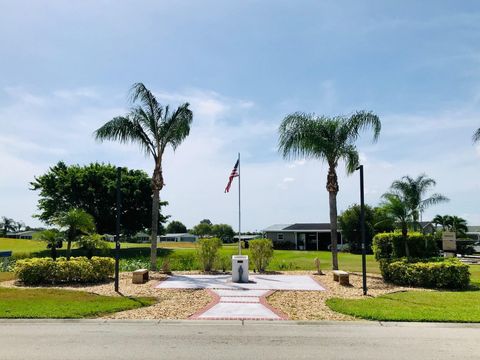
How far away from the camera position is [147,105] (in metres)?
21.3

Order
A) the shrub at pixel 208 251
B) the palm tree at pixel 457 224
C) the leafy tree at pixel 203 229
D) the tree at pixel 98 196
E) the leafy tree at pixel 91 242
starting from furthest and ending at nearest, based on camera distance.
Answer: the leafy tree at pixel 203 229 < the palm tree at pixel 457 224 < the tree at pixel 98 196 < the shrub at pixel 208 251 < the leafy tree at pixel 91 242

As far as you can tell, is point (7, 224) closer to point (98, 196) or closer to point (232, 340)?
point (98, 196)

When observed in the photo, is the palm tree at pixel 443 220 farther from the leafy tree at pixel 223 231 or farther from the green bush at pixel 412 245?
the leafy tree at pixel 223 231

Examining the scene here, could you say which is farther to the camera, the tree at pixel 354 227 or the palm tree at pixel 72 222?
the tree at pixel 354 227

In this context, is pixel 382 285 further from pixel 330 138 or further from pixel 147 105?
pixel 147 105

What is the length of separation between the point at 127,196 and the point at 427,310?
1451 inches

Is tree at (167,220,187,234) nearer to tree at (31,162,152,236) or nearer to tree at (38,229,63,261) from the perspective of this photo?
tree at (31,162,152,236)

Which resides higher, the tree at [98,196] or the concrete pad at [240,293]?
the tree at [98,196]

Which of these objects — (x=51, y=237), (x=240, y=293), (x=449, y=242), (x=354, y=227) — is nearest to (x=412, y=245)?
(x=449, y=242)

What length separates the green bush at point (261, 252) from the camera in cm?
2142

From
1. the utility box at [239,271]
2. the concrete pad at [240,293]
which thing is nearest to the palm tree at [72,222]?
the utility box at [239,271]

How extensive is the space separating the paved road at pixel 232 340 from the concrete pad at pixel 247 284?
5.73 meters

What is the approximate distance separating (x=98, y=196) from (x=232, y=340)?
1519 inches

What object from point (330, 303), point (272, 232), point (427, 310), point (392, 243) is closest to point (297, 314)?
point (330, 303)
